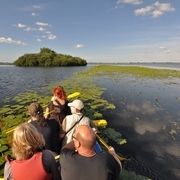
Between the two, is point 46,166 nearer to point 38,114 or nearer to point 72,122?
point 38,114

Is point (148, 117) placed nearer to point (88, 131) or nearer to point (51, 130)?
point (51, 130)

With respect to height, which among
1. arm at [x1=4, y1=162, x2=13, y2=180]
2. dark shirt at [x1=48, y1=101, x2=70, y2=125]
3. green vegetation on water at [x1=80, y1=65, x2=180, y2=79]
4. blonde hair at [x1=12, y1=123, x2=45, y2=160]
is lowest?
green vegetation on water at [x1=80, y1=65, x2=180, y2=79]

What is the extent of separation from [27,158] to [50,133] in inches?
70.7

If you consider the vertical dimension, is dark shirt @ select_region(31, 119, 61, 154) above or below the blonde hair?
below

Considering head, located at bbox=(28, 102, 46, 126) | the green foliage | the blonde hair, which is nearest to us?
the blonde hair

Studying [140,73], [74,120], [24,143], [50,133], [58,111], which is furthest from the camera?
[140,73]

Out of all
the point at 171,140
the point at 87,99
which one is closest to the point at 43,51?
the point at 87,99

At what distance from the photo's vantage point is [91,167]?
243 centimetres

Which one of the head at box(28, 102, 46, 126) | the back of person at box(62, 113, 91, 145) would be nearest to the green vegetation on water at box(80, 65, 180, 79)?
the back of person at box(62, 113, 91, 145)

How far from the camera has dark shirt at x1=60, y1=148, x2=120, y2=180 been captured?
2424mm

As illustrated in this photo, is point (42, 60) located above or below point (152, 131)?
above

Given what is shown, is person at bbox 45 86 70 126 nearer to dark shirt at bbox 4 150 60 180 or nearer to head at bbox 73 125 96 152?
dark shirt at bbox 4 150 60 180

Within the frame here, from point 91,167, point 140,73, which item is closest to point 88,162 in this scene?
point 91,167

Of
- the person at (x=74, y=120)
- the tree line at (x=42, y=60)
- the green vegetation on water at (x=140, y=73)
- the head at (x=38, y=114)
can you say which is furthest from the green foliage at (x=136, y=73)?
the tree line at (x=42, y=60)
